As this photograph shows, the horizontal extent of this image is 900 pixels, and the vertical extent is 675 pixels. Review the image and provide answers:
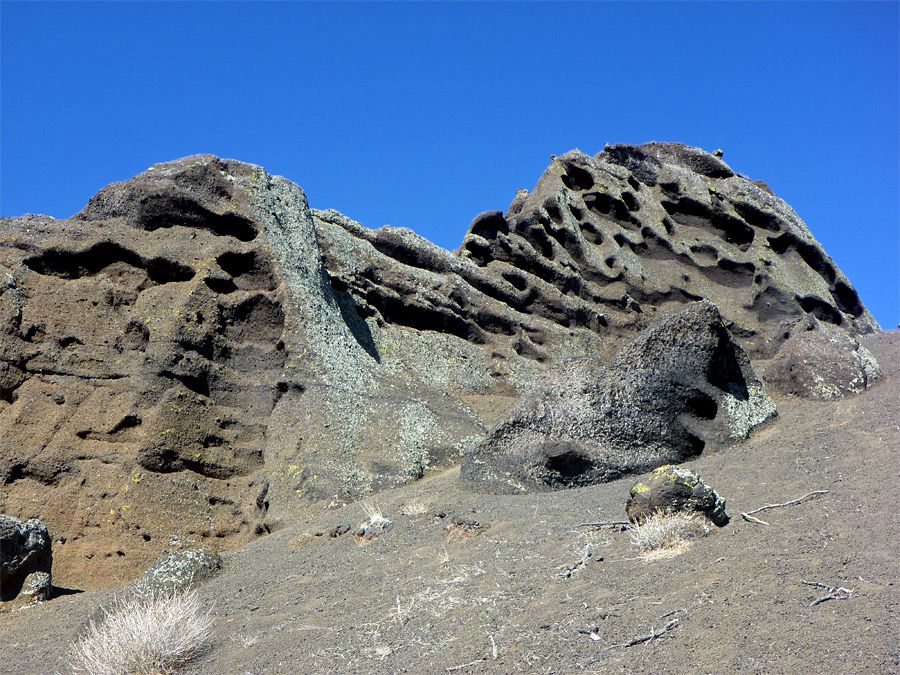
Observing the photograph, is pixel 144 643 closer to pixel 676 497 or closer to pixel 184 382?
pixel 676 497

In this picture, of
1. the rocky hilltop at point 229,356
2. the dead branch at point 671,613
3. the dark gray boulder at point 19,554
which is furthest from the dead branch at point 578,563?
the dark gray boulder at point 19,554

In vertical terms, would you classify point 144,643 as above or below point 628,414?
below

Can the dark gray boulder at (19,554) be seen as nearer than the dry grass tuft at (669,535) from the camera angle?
No

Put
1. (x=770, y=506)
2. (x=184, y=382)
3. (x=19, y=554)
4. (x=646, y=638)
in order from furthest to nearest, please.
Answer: (x=184, y=382), (x=19, y=554), (x=770, y=506), (x=646, y=638)

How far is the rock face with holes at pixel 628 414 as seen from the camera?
28.8 feet

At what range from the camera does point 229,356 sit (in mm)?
11766

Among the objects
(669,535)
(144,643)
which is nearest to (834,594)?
(669,535)

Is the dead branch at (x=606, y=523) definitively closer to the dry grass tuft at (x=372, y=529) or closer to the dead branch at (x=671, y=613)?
the dead branch at (x=671, y=613)

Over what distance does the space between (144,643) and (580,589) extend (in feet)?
9.61

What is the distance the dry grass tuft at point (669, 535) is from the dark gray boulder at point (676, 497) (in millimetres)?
81

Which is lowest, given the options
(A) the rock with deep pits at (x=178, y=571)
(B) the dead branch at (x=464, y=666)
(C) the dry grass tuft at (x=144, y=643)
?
(B) the dead branch at (x=464, y=666)

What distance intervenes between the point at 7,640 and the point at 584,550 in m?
4.77

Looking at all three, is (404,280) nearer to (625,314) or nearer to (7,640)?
(625,314)

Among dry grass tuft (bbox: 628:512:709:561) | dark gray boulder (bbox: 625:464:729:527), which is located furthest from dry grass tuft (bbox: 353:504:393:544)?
dry grass tuft (bbox: 628:512:709:561)
